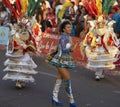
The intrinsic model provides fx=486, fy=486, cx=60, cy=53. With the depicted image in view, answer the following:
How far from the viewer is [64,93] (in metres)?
10.8

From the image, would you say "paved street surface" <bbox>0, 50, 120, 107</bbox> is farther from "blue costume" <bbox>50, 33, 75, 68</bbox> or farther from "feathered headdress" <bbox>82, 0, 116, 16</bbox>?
"feathered headdress" <bbox>82, 0, 116, 16</bbox>

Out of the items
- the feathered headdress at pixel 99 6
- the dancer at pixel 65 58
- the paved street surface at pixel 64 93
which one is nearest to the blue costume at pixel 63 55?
the dancer at pixel 65 58

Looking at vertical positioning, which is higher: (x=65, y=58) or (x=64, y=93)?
(x=65, y=58)

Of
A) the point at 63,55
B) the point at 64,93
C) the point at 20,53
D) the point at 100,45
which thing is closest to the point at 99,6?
the point at 100,45

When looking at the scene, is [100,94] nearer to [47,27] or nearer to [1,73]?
[1,73]

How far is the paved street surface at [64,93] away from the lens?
9.91m

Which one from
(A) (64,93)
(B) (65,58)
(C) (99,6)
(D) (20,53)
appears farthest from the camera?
(C) (99,6)

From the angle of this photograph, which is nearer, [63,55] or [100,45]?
[63,55]

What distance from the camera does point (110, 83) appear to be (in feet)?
40.5

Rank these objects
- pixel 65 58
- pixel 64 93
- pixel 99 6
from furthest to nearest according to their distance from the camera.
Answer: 1. pixel 99 6
2. pixel 64 93
3. pixel 65 58

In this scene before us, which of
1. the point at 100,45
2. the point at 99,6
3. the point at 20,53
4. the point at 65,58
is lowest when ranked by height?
the point at 100,45

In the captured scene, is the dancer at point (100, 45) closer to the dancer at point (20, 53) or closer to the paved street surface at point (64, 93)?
the paved street surface at point (64, 93)

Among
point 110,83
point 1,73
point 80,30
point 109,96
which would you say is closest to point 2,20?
point 80,30

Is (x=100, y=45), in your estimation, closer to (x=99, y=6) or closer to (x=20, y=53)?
(x=99, y=6)
